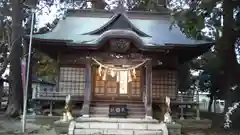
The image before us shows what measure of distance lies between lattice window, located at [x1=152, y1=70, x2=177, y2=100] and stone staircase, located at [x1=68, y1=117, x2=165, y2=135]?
117 inches

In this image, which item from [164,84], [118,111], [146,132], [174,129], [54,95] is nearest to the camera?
[146,132]

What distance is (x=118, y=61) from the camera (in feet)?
45.6

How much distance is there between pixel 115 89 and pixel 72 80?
90.7 inches

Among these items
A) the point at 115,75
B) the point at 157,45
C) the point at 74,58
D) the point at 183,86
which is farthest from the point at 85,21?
the point at 183,86

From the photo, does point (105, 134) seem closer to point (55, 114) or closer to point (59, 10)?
point (55, 114)

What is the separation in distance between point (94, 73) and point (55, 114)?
294cm

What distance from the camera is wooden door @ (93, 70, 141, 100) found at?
14665mm

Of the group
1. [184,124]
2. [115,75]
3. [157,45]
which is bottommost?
[184,124]

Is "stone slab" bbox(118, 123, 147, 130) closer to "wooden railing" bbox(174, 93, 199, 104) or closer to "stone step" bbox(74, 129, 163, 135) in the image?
"stone step" bbox(74, 129, 163, 135)

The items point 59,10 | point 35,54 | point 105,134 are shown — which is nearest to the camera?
point 105,134

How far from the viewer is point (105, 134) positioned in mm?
10969

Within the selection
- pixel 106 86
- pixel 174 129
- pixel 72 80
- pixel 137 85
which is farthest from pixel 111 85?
pixel 174 129

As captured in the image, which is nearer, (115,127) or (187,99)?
(115,127)

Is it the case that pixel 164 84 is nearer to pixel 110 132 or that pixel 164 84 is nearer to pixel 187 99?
pixel 187 99
